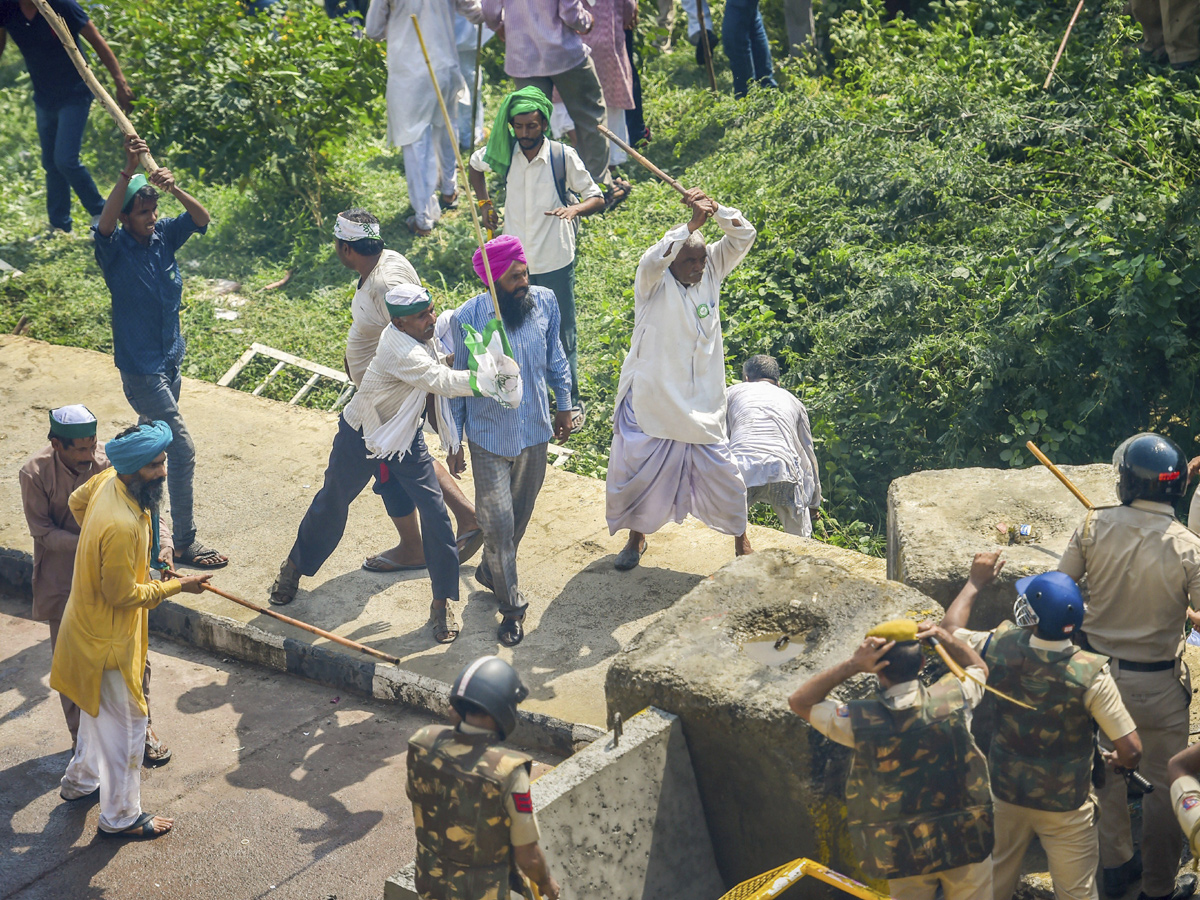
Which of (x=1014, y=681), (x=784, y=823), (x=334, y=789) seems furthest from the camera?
(x=334, y=789)

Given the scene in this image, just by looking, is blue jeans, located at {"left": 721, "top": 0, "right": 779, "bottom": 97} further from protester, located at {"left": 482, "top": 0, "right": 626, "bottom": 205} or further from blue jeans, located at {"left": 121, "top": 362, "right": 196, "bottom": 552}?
blue jeans, located at {"left": 121, "top": 362, "right": 196, "bottom": 552}

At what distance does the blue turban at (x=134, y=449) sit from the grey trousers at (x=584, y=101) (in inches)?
206

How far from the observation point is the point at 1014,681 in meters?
3.56

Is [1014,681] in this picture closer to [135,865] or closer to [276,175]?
[135,865]

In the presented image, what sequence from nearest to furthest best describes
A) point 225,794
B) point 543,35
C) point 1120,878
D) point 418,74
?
point 1120,878 < point 225,794 < point 543,35 < point 418,74

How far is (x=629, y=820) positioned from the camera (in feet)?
12.9

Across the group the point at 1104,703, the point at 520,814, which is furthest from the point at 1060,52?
the point at 520,814

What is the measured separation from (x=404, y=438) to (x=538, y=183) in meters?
2.14

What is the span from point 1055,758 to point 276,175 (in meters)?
8.79

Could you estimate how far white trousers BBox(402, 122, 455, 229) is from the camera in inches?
376

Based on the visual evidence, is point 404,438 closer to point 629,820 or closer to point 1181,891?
point 629,820

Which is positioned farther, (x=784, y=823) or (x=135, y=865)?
(x=135, y=865)

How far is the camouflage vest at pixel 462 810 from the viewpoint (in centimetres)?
320

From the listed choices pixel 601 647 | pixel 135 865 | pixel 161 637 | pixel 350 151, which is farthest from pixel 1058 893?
pixel 350 151
